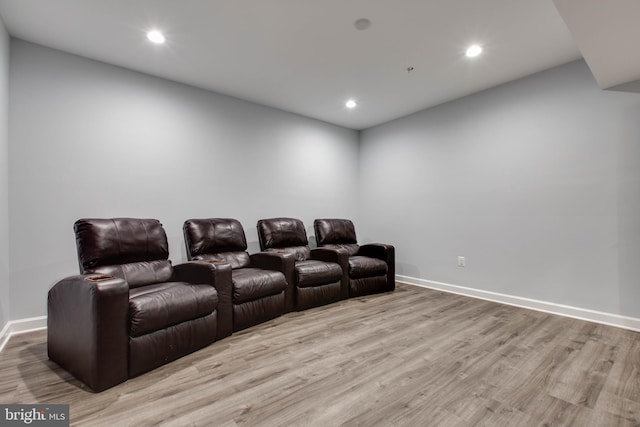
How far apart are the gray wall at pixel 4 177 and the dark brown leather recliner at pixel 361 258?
3.16m

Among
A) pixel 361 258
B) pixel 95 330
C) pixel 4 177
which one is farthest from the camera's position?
pixel 361 258

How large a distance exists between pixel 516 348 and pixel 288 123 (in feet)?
12.5

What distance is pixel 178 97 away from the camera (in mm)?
3492

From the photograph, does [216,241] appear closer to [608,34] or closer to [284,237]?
[284,237]

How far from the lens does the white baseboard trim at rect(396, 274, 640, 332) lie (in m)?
2.76

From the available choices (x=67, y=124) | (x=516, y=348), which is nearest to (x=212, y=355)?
(x=516, y=348)

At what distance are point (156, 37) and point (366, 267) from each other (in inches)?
129

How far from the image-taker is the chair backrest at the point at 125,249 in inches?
92.9

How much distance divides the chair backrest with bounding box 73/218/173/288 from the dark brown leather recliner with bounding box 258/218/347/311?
1.19 m

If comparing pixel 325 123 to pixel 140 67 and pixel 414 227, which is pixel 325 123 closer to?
pixel 414 227

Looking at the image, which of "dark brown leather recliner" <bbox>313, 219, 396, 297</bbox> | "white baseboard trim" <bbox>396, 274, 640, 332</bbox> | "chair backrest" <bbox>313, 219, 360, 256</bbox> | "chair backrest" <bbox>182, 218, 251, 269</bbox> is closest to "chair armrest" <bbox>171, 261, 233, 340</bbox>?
"chair backrest" <bbox>182, 218, 251, 269</bbox>

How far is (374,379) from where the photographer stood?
6.16ft

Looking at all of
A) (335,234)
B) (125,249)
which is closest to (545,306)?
(335,234)
